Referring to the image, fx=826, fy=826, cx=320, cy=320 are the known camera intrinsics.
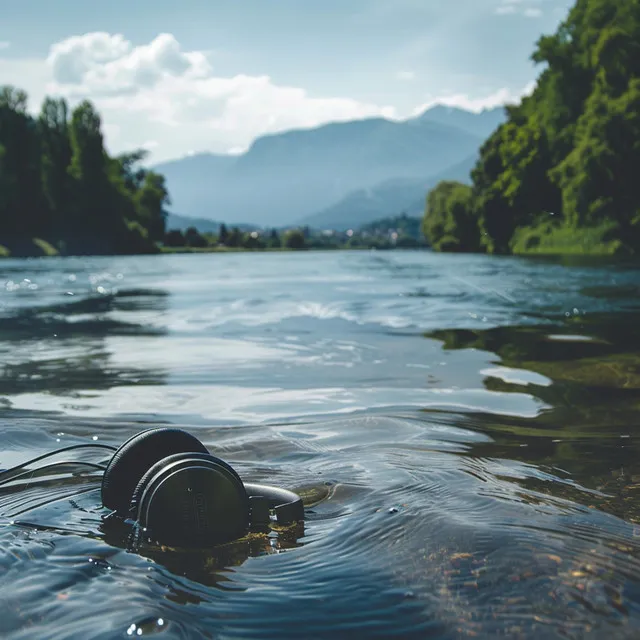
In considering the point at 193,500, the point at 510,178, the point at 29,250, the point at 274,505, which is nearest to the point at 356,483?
the point at 274,505

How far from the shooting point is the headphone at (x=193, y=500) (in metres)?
4.33

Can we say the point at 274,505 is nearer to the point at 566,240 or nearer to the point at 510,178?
the point at 566,240

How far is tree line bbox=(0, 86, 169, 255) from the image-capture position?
396ft

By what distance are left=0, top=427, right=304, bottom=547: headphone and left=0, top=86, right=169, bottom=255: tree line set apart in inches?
4664

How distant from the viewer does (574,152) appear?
55781mm

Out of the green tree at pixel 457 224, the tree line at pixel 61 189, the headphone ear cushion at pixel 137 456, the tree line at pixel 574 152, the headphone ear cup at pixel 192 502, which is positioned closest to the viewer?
the headphone ear cup at pixel 192 502

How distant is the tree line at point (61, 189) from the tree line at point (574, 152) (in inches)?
2154

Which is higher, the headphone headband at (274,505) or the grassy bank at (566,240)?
the grassy bank at (566,240)

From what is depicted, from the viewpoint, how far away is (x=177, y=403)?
361 inches

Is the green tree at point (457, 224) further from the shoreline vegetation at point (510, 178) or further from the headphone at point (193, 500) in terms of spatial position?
the headphone at point (193, 500)

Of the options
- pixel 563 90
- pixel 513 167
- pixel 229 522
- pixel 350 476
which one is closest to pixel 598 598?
pixel 229 522

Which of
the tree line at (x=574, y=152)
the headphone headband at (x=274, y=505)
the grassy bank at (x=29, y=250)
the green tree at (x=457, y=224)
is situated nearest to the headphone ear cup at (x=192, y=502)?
the headphone headband at (x=274, y=505)

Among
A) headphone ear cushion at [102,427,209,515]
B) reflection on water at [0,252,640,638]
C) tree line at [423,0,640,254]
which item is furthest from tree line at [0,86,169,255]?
headphone ear cushion at [102,427,209,515]

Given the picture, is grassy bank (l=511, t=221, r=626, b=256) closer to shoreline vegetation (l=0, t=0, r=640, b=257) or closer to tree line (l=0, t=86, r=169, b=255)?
shoreline vegetation (l=0, t=0, r=640, b=257)
